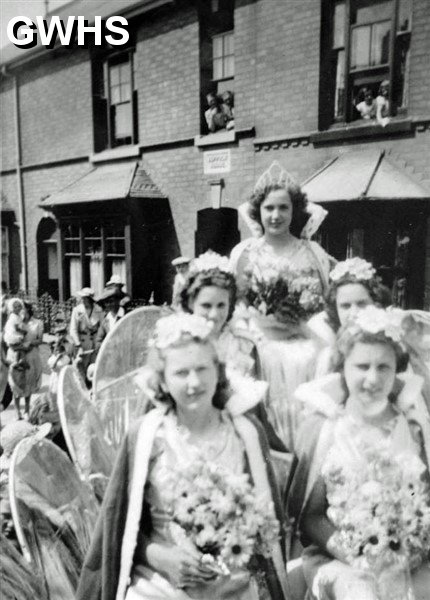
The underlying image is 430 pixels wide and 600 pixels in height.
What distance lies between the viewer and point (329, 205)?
2729 millimetres

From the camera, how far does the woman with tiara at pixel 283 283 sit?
2348mm

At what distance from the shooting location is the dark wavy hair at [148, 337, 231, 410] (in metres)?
1.44

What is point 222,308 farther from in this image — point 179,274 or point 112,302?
point 112,302

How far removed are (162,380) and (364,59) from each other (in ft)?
6.11

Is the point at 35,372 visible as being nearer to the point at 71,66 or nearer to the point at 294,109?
the point at 71,66

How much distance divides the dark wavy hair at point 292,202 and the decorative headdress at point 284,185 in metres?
0.01

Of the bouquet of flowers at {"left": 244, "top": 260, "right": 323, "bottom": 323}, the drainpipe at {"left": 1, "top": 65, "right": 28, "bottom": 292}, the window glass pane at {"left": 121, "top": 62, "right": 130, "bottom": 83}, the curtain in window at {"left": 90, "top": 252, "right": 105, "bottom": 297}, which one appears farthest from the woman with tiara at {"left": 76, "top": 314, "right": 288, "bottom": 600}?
the drainpipe at {"left": 1, "top": 65, "right": 28, "bottom": 292}

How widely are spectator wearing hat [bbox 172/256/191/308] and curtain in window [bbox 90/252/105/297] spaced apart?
0.45 meters

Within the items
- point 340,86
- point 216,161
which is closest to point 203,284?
point 216,161

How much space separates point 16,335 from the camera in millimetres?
3580

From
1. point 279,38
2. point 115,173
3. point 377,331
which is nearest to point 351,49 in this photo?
point 279,38

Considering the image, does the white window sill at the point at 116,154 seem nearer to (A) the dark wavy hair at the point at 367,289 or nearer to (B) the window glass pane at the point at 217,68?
(B) the window glass pane at the point at 217,68

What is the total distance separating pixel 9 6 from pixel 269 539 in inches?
82.4

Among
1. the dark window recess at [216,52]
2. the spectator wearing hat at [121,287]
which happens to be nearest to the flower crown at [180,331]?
the spectator wearing hat at [121,287]
